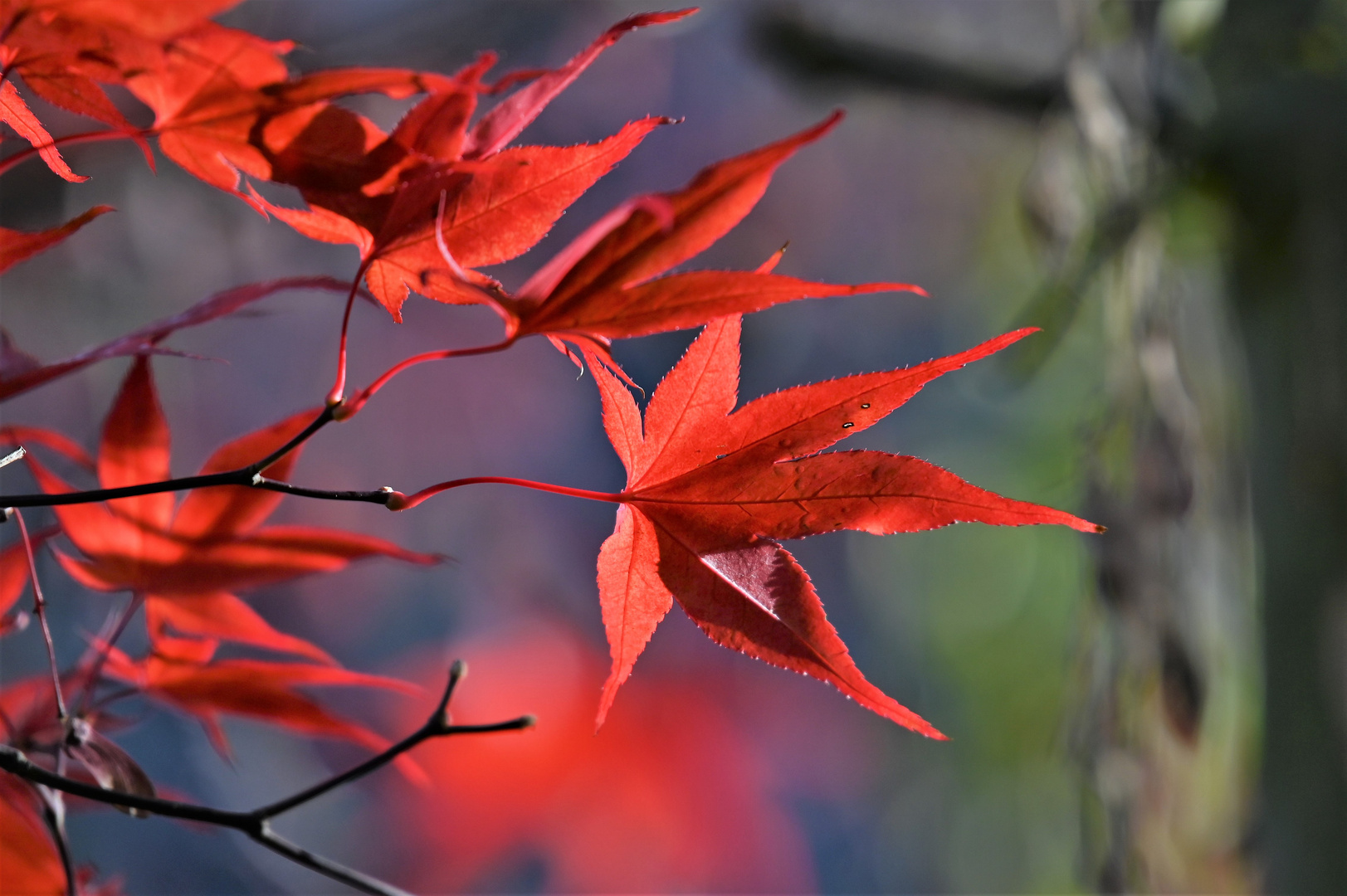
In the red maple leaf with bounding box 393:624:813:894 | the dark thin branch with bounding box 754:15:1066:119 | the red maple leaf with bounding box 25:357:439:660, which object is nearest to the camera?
the red maple leaf with bounding box 25:357:439:660

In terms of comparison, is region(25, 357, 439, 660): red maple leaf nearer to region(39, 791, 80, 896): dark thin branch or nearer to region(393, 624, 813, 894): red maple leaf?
region(39, 791, 80, 896): dark thin branch

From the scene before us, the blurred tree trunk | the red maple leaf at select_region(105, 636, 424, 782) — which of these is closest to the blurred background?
the blurred tree trunk

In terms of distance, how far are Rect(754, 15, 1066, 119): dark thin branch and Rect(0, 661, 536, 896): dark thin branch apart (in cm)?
93

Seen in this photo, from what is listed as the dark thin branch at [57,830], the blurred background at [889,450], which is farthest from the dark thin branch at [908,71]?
the dark thin branch at [57,830]

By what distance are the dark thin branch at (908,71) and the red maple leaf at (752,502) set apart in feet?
2.86

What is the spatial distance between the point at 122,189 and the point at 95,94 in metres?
1.71

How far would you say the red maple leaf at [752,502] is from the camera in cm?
17

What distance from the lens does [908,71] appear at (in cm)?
97

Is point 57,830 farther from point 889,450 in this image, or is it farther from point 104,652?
point 889,450

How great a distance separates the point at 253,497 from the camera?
0.84 ft

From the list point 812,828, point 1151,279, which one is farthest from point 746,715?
point 1151,279

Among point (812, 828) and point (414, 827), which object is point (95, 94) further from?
point (812, 828)

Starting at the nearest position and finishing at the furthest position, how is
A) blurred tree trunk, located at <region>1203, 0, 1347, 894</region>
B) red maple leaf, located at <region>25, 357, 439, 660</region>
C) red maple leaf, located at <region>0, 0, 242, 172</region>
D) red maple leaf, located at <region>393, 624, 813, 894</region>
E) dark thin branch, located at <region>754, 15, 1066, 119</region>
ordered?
red maple leaf, located at <region>0, 0, 242, 172</region>, red maple leaf, located at <region>25, 357, 439, 660</region>, blurred tree trunk, located at <region>1203, 0, 1347, 894</region>, dark thin branch, located at <region>754, 15, 1066, 119</region>, red maple leaf, located at <region>393, 624, 813, 894</region>

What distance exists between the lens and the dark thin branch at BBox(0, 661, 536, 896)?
16 centimetres
